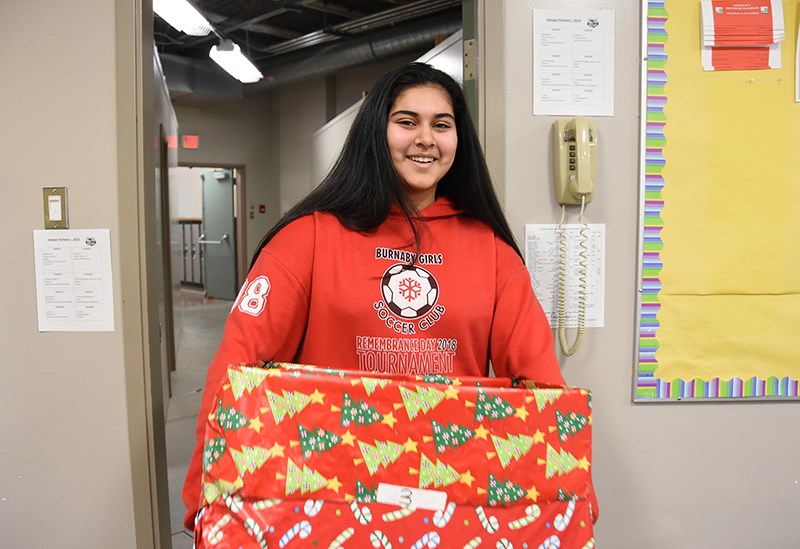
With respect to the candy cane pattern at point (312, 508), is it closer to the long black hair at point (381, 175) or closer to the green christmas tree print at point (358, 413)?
the green christmas tree print at point (358, 413)

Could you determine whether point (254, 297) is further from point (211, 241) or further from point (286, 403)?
point (211, 241)

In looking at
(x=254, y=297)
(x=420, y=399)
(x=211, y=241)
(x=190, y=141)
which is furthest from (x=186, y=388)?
(x=211, y=241)

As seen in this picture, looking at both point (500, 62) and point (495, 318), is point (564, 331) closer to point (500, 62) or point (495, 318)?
point (495, 318)

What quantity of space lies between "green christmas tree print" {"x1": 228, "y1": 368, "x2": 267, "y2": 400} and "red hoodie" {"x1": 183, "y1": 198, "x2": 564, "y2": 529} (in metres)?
0.24

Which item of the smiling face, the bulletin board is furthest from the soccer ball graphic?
the bulletin board

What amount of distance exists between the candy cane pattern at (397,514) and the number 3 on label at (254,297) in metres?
0.47

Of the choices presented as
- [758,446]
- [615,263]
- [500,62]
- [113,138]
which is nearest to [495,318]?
[615,263]

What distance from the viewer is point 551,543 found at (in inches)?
33.1

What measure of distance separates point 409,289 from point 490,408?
39 centimetres

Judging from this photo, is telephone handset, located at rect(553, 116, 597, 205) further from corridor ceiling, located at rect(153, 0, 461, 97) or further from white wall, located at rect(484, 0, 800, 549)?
corridor ceiling, located at rect(153, 0, 461, 97)

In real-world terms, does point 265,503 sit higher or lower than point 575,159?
lower

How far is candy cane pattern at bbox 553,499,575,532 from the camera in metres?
0.85

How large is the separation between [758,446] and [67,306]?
2.04m

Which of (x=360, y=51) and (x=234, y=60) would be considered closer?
(x=234, y=60)
